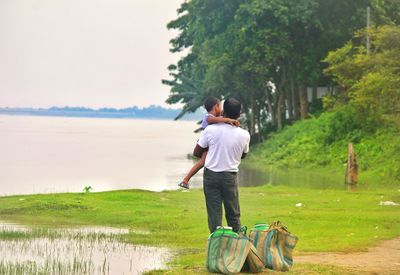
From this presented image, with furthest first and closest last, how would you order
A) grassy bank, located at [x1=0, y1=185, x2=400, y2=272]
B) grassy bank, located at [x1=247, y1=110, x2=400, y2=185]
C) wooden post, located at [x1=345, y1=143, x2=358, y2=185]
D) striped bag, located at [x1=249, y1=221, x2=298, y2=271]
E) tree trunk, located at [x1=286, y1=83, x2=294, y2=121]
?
tree trunk, located at [x1=286, y1=83, x2=294, y2=121] → grassy bank, located at [x1=247, y1=110, x2=400, y2=185] → wooden post, located at [x1=345, y1=143, x2=358, y2=185] → grassy bank, located at [x1=0, y1=185, x2=400, y2=272] → striped bag, located at [x1=249, y1=221, x2=298, y2=271]

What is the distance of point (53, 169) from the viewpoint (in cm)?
4575

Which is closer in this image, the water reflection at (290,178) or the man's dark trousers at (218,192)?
the man's dark trousers at (218,192)

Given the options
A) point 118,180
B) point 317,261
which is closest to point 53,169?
point 118,180

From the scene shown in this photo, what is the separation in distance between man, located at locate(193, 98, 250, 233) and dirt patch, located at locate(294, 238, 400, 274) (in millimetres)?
1746

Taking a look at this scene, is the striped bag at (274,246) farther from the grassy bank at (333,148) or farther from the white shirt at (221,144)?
the grassy bank at (333,148)

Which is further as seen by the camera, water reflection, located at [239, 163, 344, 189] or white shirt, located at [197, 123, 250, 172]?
water reflection, located at [239, 163, 344, 189]

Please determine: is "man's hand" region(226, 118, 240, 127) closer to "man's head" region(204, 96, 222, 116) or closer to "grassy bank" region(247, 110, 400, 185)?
"man's head" region(204, 96, 222, 116)

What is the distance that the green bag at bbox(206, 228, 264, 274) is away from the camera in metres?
10.4

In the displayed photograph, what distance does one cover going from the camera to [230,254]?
34.4 feet

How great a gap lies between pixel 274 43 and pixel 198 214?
30.9m

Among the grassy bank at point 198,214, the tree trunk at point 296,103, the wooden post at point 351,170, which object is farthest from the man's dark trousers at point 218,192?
the tree trunk at point 296,103

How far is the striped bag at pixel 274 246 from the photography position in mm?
10930

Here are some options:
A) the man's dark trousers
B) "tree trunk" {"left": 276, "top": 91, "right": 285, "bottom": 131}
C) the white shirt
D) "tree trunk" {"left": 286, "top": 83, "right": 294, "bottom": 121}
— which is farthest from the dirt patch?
"tree trunk" {"left": 286, "top": 83, "right": 294, "bottom": 121}

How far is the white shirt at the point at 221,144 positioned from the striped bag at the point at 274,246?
86 cm
